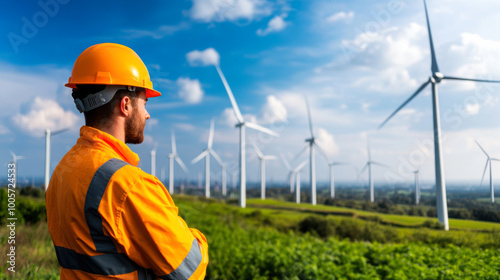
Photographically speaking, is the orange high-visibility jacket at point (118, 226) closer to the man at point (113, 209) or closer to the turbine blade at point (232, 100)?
the man at point (113, 209)

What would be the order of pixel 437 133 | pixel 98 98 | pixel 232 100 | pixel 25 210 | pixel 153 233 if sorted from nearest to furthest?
pixel 153 233, pixel 98 98, pixel 25 210, pixel 437 133, pixel 232 100

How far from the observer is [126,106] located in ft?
7.38

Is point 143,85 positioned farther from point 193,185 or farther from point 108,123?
point 193,185

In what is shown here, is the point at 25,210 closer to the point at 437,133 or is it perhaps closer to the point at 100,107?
the point at 100,107

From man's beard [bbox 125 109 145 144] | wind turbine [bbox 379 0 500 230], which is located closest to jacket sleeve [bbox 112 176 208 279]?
man's beard [bbox 125 109 145 144]

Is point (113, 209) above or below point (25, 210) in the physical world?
above

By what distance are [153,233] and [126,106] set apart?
34.9 inches

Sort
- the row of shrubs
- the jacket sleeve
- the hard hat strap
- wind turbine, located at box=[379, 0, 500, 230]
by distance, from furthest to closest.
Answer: wind turbine, located at box=[379, 0, 500, 230] → the row of shrubs → the hard hat strap → the jacket sleeve

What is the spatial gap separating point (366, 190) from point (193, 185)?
159 feet

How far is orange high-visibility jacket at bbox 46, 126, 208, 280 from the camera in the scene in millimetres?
1816

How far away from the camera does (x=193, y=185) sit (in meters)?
71.1

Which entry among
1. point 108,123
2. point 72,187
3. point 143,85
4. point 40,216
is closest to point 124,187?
point 72,187

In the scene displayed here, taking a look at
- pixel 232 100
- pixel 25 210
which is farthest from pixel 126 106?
pixel 232 100

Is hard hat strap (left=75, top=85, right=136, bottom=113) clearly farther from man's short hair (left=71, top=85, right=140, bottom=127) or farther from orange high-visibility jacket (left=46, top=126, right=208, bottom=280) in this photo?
orange high-visibility jacket (left=46, top=126, right=208, bottom=280)
